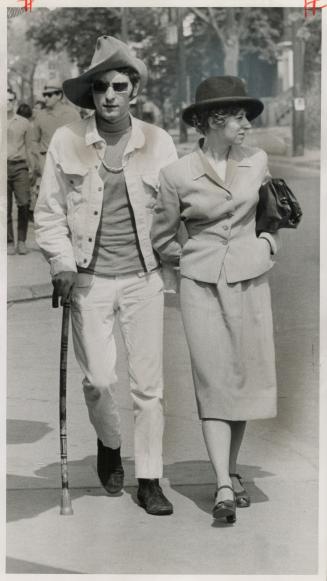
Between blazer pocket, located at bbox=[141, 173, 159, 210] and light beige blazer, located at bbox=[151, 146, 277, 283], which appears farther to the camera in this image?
blazer pocket, located at bbox=[141, 173, 159, 210]

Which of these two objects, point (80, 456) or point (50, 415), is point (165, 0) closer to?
point (80, 456)

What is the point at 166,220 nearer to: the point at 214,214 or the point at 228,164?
the point at 214,214

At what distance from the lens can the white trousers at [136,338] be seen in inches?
242

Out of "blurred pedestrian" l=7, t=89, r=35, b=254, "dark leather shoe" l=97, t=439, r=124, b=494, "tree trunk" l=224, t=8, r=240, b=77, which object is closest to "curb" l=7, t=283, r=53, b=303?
"blurred pedestrian" l=7, t=89, r=35, b=254

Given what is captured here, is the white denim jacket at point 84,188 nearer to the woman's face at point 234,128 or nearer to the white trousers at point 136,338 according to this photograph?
the white trousers at point 136,338

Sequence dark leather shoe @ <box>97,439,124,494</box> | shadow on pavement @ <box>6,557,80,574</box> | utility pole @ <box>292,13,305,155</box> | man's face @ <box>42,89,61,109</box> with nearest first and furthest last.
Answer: shadow on pavement @ <box>6,557,80,574</box> < dark leather shoe @ <box>97,439,124,494</box> < man's face @ <box>42,89,61,109</box> < utility pole @ <box>292,13,305,155</box>

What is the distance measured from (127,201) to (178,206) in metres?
0.24

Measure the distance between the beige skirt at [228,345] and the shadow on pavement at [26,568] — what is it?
1075mm

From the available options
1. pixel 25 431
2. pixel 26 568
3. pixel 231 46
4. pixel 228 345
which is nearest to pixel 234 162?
pixel 228 345

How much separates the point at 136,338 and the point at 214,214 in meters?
0.66

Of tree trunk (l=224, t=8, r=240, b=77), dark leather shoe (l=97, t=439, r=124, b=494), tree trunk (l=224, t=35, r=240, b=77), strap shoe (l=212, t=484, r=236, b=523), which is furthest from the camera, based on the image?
tree trunk (l=224, t=35, r=240, b=77)

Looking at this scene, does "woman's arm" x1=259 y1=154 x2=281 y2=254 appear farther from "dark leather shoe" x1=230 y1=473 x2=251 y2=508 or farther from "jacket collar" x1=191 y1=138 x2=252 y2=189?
"dark leather shoe" x1=230 y1=473 x2=251 y2=508

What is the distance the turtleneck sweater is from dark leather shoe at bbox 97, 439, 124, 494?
0.83 m

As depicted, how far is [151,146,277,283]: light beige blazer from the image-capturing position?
19.5 feet
